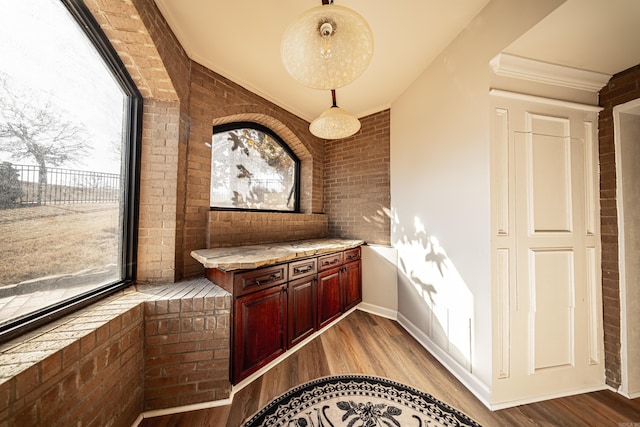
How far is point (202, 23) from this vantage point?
1713mm

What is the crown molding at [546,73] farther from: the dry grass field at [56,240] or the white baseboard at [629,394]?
the dry grass field at [56,240]

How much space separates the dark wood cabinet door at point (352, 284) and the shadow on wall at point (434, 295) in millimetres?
556

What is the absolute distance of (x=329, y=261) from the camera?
2434mm

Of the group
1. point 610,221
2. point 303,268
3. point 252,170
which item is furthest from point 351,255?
point 610,221

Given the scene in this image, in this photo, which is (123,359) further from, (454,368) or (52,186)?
(454,368)

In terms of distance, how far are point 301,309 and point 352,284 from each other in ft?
3.21

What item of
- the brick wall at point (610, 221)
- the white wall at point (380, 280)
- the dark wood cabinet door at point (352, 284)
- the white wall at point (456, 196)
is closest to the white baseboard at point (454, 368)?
the white wall at point (456, 196)

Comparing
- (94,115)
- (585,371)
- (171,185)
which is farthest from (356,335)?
(94,115)

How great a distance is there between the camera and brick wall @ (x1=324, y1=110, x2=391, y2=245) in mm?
2994

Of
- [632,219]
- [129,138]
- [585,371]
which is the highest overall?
[129,138]

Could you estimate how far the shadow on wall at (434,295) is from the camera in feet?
5.52

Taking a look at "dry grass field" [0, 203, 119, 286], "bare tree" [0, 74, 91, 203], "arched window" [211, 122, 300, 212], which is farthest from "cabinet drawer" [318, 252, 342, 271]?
"bare tree" [0, 74, 91, 203]

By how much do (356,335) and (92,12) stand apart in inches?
130

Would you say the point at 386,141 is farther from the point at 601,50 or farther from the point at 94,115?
the point at 94,115
